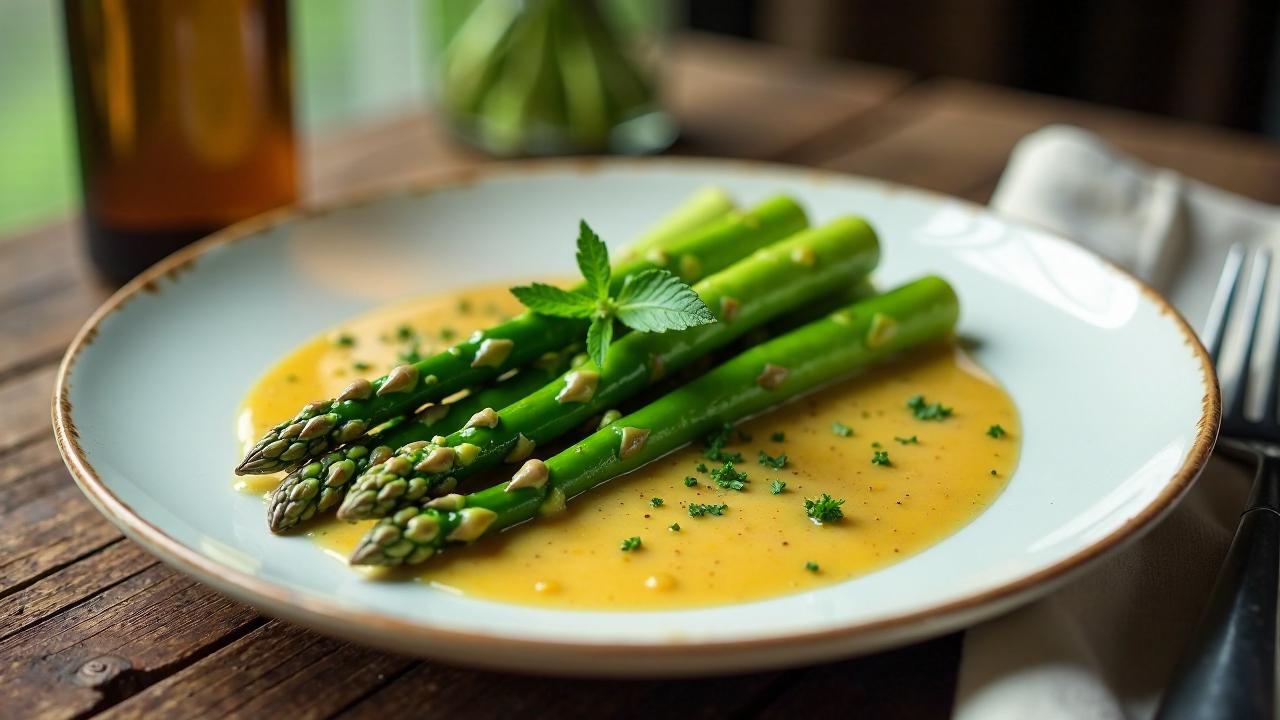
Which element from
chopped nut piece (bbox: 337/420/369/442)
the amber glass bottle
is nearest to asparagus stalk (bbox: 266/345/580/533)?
chopped nut piece (bbox: 337/420/369/442)

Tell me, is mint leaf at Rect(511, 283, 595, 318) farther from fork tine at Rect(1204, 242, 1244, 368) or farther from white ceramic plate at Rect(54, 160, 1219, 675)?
fork tine at Rect(1204, 242, 1244, 368)

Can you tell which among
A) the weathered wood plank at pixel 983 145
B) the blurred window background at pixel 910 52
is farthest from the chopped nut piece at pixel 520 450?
the blurred window background at pixel 910 52

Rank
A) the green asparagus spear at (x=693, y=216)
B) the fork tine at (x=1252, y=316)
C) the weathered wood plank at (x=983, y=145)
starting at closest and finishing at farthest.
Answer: the fork tine at (x=1252, y=316)
the green asparagus spear at (x=693, y=216)
the weathered wood plank at (x=983, y=145)

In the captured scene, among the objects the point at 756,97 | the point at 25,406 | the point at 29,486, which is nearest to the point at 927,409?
the point at 29,486

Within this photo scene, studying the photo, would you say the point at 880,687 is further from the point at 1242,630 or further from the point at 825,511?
the point at 1242,630

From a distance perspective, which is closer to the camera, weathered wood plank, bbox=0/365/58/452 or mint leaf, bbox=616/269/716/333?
mint leaf, bbox=616/269/716/333

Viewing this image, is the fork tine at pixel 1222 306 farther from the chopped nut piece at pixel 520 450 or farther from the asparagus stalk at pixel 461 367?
the chopped nut piece at pixel 520 450
